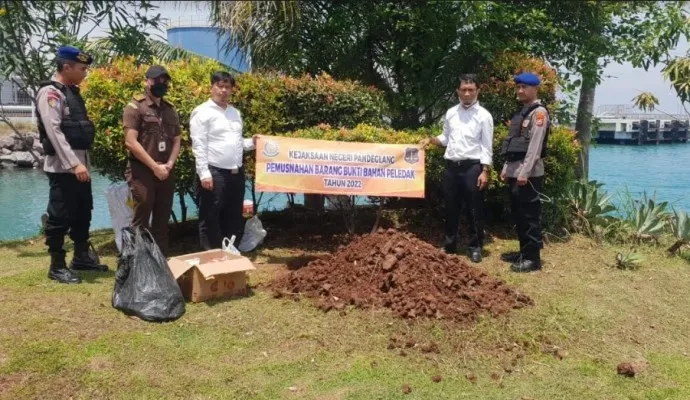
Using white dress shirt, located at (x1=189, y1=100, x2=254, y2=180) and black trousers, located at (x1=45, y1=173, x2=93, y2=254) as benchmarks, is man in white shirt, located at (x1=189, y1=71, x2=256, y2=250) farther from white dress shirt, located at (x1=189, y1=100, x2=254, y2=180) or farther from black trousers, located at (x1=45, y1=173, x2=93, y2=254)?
black trousers, located at (x1=45, y1=173, x2=93, y2=254)

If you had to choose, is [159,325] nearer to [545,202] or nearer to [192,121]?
[192,121]

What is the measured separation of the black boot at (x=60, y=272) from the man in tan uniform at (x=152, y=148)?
66 centimetres

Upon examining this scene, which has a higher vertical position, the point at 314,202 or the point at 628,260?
the point at 314,202

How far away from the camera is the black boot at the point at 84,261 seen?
5852 mm

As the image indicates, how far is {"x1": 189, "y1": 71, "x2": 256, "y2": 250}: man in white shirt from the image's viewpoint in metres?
5.58

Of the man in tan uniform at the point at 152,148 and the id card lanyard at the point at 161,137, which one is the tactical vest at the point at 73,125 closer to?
the man in tan uniform at the point at 152,148

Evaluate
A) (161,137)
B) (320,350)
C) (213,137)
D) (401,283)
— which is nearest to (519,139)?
(401,283)

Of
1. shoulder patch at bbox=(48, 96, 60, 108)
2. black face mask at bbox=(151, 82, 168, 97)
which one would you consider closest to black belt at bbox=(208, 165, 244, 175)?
black face mask at bbox=(151, 82, 168, 97)

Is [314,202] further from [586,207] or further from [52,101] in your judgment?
[52,101]

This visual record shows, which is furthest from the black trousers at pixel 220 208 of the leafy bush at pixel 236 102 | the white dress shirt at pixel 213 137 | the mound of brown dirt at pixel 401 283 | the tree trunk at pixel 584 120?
the tree trunk at pixel 584 120

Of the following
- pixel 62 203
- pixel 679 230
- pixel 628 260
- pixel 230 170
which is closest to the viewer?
pixel 62 203

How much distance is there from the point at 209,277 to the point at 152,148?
1.30m

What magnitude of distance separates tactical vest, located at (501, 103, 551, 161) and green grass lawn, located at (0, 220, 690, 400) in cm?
127

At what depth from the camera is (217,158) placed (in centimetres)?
566
